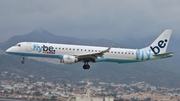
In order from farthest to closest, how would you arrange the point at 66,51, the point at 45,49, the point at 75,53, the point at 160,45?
the point at 160,45
the point at 75,53
the point at 66,51
the point at 45,49

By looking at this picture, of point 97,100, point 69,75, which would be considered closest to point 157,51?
point 97,100

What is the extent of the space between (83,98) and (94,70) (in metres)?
148

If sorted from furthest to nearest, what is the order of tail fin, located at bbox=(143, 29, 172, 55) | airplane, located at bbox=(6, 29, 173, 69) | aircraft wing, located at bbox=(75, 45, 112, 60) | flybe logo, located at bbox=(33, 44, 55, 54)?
tail fin, located at bbox=(143, 29, 172, 55) → aircraft wing, located at bbox=(75, 45, 112, 60) → airplane, located at bbox=(6, 29, 173, 69) → flybe logo, located at bbox=(33, 44, 55, 54)

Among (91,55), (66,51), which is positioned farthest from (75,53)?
(91,55)

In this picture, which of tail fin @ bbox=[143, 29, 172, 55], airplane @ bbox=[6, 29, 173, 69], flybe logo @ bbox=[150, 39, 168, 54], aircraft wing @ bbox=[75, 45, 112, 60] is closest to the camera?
airplane @ bbox=[6, 29, 173, 69]

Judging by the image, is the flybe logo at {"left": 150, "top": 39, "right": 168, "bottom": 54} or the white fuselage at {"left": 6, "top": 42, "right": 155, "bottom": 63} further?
the flybe logo at {"left": 150, "top": 39, "right": 168, "bottom": 54}

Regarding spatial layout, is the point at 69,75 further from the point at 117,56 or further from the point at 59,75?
the point at 117,56

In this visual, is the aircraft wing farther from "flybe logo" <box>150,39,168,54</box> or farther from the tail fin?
"flybe logo" <box>150,39,168,54</box>

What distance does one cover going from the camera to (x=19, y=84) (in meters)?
150

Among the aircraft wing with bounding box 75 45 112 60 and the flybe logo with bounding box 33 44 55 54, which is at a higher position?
the flybe logo with bounding box 33 44 55 54

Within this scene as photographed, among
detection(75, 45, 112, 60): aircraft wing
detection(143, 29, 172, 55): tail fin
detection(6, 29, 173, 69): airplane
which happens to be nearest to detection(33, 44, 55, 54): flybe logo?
detection(6, 29, 173, 69): airplane

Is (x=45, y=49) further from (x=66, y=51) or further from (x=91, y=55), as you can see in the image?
(x=91, y=55)

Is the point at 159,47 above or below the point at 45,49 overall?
above

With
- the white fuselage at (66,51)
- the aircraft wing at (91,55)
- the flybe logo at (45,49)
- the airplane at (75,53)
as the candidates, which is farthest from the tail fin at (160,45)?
the flybe logo at (45,49)
